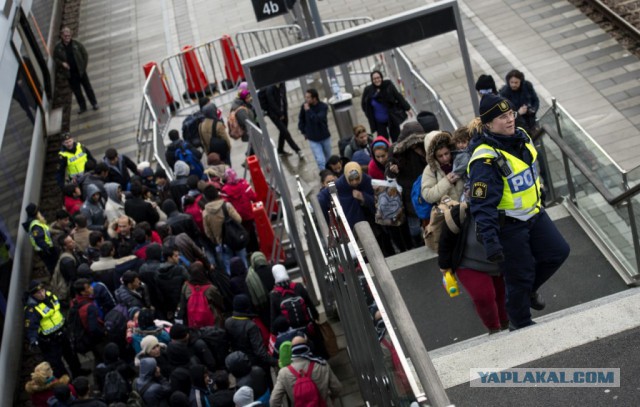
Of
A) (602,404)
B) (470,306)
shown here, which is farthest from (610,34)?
(602,404)

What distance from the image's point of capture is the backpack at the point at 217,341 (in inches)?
370

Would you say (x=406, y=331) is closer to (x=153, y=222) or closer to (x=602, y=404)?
(x=602, y=404)

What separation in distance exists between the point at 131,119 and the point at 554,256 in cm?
1352

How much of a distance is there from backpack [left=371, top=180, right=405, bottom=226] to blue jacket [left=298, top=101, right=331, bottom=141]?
4.57m

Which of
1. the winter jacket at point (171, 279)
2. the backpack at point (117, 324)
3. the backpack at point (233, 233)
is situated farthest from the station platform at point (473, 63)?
the backpack at point (233, 233)

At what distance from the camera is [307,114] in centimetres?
1388

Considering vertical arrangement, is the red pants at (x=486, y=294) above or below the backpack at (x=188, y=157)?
above

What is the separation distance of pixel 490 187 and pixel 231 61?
12.6m

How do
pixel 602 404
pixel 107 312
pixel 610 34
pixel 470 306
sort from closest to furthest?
pixel 602 404
pixel 470 306
pixel 107 312
pixel 610 34

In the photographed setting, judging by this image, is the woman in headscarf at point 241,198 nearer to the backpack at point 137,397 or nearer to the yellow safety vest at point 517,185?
the backpack at point 137,397

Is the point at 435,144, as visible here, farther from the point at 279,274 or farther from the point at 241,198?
the point at 241,198

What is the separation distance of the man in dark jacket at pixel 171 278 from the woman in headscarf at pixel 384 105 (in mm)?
4026

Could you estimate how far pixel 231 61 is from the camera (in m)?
18.5

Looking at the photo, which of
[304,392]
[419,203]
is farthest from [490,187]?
[304,392]
